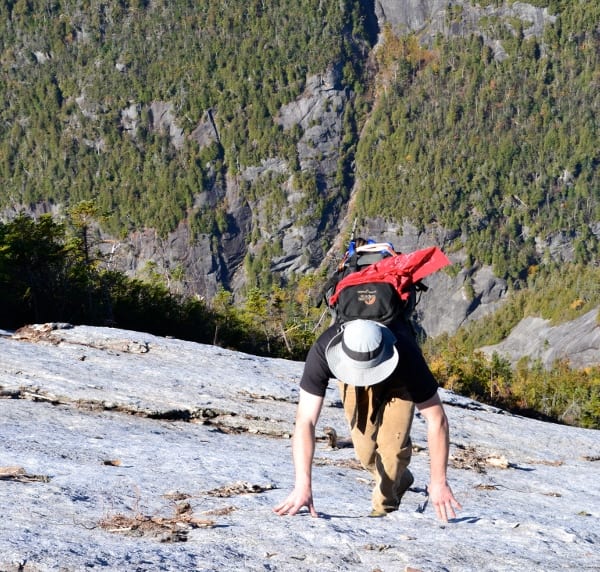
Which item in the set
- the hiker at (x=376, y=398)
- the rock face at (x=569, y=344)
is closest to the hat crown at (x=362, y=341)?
the hiker at (x=376, y=398)

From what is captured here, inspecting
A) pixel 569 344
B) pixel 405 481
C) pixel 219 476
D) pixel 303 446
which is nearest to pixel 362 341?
pixel 303 446

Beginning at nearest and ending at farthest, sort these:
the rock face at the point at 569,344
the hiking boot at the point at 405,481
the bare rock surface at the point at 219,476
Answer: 1. the bare rock surface at the point at 219,476
2. the hiking boot at the point at 405,481
3. the rock face at the point at 569,344

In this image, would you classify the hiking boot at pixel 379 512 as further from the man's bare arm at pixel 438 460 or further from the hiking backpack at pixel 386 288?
the hiking backpack at pixel 386 288

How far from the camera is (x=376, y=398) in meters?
6.81

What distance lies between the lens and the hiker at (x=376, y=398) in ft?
19.6

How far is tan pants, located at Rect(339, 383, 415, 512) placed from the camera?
6773mm

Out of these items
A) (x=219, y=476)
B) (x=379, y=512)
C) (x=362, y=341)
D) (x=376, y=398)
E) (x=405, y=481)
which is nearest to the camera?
(x=362, y=341)

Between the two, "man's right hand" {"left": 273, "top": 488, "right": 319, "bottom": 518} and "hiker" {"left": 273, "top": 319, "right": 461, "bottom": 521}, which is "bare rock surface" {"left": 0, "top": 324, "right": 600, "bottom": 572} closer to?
"man's right hand" {"left": 273, "top": 488, "right": 319, "bottom": 518}

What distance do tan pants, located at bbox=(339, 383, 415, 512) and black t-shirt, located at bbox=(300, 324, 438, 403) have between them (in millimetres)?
381

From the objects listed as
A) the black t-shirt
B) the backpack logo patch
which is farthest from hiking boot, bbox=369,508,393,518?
the backpack logo patch

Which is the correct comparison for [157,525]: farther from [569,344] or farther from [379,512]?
[569,344]

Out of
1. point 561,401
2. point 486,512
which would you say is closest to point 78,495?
point 486,512

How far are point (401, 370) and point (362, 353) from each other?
56 centimetres

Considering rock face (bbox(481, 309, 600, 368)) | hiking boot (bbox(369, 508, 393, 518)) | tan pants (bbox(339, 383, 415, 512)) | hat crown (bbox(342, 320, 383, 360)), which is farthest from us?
rock face (bbox(481, 309, 600, 368))
